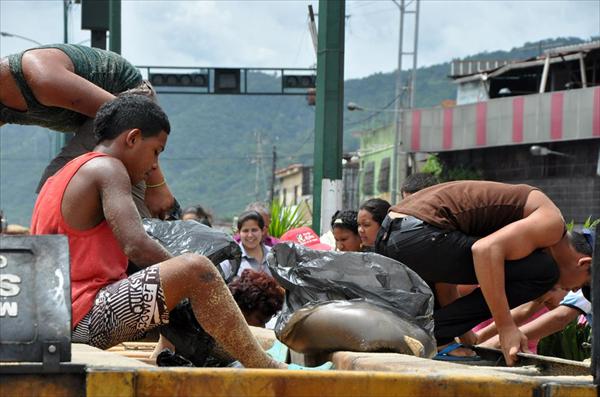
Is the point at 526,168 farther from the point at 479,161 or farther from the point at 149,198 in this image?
the point at 149,198

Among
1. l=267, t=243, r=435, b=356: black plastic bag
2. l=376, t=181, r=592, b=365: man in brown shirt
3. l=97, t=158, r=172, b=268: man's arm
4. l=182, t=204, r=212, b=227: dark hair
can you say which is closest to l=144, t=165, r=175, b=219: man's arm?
l=267, t=243, r=435, b=356: black plastic bag

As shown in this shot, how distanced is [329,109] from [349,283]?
8405 millimetres

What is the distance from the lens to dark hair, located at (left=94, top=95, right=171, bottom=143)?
4797 millimetres

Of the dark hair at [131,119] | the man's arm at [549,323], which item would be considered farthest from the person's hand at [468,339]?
the dark hair at [131,119]

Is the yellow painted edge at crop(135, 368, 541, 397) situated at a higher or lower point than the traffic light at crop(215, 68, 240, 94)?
lower

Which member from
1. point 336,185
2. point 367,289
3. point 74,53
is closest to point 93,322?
point 367,289

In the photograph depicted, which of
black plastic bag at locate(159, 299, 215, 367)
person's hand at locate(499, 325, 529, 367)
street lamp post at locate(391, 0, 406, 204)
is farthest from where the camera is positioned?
street lamp post at locate(391, 0, 406, 204)

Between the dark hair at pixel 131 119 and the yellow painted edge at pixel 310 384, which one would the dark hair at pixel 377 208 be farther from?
the yellow painted edge at pixel 310 384

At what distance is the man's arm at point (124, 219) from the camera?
4500 millimetres

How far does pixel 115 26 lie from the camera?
52.0 feet

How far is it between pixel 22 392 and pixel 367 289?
267 cm

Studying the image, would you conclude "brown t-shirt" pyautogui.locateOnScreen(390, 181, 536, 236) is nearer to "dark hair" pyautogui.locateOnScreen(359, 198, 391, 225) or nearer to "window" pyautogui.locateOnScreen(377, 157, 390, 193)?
"dark hair" pyautogui.locateOnScreen(359, 198, 391, 225)

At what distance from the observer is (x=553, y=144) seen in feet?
176

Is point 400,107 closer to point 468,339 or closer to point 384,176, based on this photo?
point 384,176
